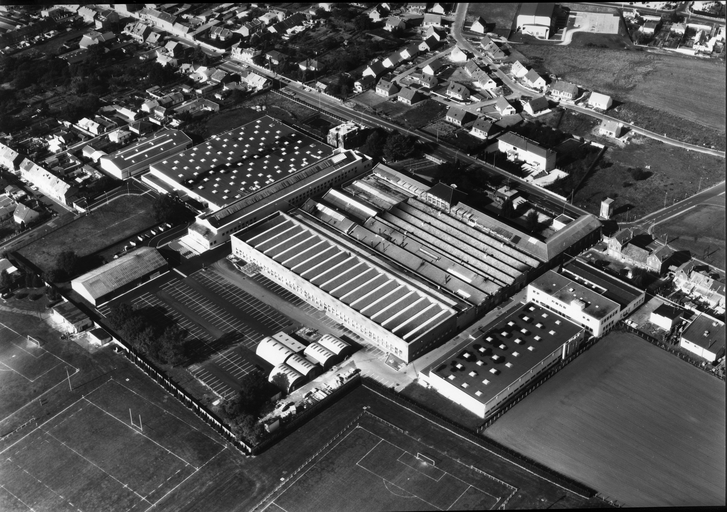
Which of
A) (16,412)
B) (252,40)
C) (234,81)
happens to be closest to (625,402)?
(16,412)

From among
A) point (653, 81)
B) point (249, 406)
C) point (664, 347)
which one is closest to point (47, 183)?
point (249, 406)

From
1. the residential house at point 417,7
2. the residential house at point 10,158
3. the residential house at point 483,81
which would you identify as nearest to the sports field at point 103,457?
the residential house at point 10,158

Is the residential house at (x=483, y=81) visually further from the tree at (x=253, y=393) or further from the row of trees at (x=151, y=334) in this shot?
the tree at (x=253, y=393)

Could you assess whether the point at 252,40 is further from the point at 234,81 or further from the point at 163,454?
the point at 163,454

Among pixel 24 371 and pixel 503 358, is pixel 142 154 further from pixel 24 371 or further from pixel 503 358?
pixel 503 358

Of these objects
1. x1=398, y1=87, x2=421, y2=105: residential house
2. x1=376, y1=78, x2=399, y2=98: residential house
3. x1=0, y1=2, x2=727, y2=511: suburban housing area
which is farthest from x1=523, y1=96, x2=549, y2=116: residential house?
x1=376, y1=78, x2=399, y2=98: residential house

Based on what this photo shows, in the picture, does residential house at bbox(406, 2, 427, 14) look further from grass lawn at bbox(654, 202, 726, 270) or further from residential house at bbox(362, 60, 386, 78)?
grass lawn at bbox(654, 202, 726, 270)
